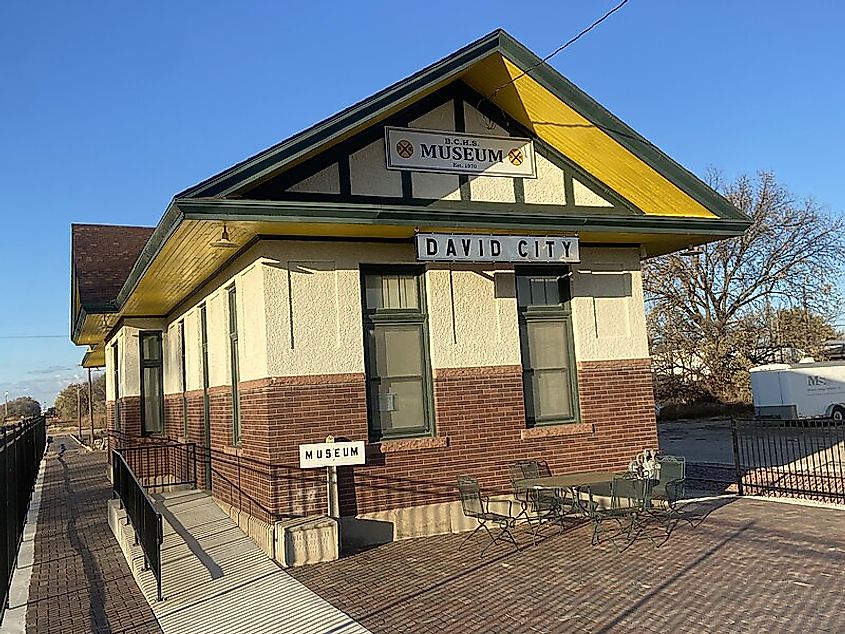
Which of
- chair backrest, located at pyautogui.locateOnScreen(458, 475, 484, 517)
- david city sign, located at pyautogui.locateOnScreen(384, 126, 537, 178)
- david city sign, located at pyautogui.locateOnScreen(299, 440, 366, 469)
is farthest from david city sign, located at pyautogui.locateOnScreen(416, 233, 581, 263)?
chair backrest, located at pyautogui.locateOnScreen(458, 475, 484, 517)

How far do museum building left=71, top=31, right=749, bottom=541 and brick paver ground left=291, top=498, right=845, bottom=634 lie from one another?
4.58 ft

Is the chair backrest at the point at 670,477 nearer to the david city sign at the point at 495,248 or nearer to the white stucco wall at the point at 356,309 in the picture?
the white stucco wall at the point at 356,309

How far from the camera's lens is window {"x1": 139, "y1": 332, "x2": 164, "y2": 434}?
17.4 metres

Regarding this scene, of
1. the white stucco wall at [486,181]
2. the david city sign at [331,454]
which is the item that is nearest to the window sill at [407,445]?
the david city sign at [331,454]

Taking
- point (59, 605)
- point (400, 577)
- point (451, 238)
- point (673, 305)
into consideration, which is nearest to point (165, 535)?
point (59, 605)

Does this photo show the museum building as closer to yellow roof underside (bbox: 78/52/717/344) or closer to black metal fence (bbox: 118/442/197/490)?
yellow roof underside (bbox: 78/52/717/344)

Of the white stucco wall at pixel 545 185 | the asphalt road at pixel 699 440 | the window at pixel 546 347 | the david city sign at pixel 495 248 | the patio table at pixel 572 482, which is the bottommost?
the asphalt road at pixel 699 440

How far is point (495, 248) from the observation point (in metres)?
9.80

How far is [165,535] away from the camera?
34.9ft

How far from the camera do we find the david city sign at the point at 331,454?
9.04 meters

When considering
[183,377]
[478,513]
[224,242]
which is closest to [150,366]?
[183,377]

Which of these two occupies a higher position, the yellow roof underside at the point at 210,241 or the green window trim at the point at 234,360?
the yellow roof underside at the point at 210,241

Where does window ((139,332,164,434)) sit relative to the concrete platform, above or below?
above

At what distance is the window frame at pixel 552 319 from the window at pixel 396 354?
149 cm
